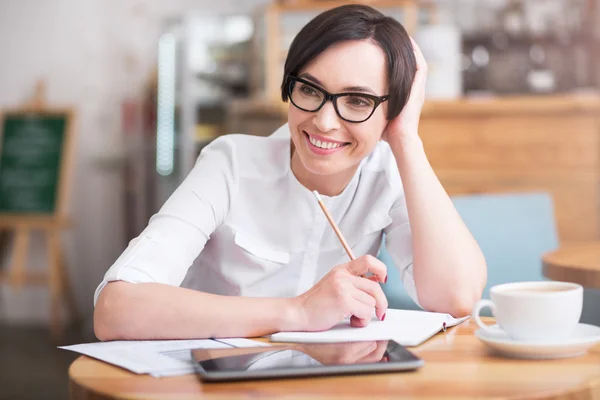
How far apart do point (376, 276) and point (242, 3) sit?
615 cm

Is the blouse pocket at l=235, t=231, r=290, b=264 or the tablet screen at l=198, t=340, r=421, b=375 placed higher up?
the blouse pocket at l=235, t=231, r=290, b=264

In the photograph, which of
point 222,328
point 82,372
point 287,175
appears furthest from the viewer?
point 287,175

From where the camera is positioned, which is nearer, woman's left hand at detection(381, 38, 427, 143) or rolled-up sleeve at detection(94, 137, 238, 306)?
rolled-up sleeve at detection(94, 137, 238, 306)

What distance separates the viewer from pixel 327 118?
3.99 feet

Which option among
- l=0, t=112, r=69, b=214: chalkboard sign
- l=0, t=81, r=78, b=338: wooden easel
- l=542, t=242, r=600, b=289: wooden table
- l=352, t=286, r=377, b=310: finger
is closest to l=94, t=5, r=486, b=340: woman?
l=352, t=286, r=377, b=310: finger

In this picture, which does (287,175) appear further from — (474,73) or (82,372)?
(474,73)

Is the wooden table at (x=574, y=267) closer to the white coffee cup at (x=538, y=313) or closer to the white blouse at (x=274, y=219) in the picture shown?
the white blouse at (x=274, y=219)

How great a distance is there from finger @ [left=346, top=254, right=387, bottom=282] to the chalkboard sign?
4.15m

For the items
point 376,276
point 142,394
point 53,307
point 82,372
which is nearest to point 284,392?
point 142,394

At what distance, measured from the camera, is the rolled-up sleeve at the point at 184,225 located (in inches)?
45.2

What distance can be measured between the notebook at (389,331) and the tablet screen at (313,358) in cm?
6

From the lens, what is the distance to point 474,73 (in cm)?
575

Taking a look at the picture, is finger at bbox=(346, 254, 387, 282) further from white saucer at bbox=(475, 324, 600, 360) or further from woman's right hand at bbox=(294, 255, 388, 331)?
white saucer at bbox=(475, 324, 600, 360)

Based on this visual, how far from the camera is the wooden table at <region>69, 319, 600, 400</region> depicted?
0.75m
